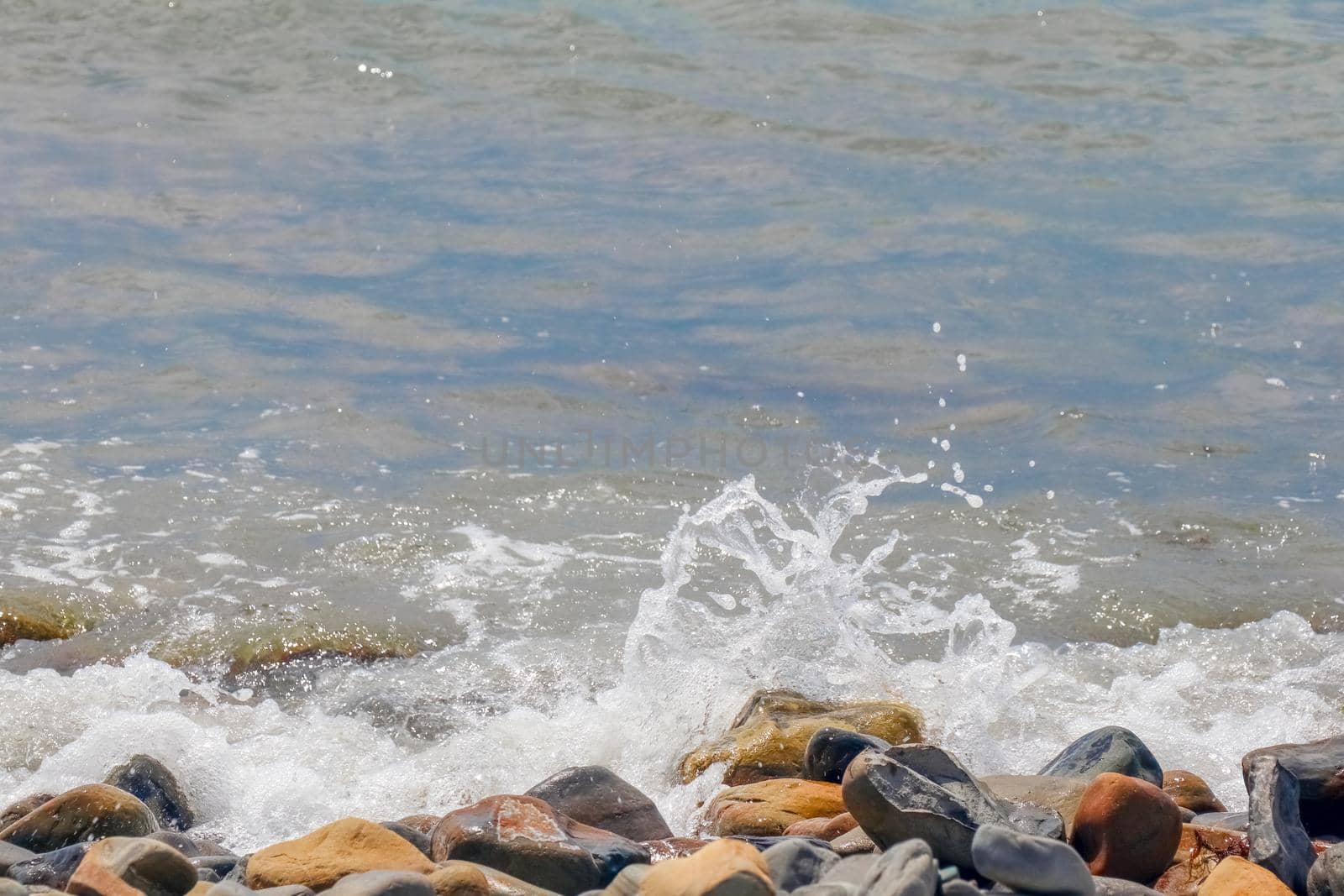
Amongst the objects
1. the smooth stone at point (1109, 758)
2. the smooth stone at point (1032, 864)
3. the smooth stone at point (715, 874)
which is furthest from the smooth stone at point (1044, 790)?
the smooth stone at point (715, 874)

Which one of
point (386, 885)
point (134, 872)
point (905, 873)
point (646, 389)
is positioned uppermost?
point (905, 873)

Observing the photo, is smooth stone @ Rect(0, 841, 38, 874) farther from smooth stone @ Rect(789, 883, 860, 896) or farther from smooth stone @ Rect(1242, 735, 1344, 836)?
smooth stone @ Rect(1242, 735, 1344, 836)

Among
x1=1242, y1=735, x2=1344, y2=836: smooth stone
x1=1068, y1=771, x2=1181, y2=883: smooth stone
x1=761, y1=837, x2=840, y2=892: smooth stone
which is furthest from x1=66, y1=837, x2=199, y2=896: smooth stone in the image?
x1=1242, y1=735, x2=1344, y2=836: smooth stone

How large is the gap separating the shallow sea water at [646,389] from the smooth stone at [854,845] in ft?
3.21

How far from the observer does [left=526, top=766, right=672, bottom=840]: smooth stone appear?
4.08m

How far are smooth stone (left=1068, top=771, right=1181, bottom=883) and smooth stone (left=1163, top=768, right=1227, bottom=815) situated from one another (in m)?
0.76

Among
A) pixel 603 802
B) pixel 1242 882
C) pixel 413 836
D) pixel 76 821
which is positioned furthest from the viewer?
pixel 603 802

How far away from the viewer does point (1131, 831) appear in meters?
3.55

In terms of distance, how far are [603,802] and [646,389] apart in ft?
15.3

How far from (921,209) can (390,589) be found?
6.47 meters

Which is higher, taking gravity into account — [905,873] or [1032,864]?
[905,873]

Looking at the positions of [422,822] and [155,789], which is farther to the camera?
[155,789]

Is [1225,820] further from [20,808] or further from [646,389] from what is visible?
[646,389]

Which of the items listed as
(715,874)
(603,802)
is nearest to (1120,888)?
(715,874)
